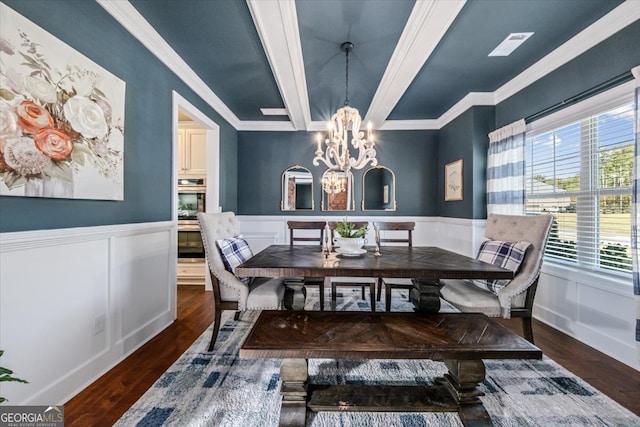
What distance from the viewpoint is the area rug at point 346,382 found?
1.54 meters

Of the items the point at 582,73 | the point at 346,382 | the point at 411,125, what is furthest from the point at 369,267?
the point at 411,125

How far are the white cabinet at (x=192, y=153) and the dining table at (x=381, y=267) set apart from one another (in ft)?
7.72

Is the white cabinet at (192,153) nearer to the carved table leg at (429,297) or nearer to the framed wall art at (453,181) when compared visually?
the carved table leg at (429,297)

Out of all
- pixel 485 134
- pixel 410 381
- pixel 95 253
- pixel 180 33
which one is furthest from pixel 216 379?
pixel 485 134

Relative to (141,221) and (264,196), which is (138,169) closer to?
(141,221)

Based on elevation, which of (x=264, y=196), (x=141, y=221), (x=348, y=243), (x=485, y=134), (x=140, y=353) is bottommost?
(x=140, y=353)

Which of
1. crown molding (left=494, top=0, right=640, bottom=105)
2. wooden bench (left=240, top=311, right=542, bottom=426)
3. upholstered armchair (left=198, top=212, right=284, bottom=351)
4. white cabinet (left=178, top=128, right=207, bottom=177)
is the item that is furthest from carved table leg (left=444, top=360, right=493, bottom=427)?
white cabinet (left=178, top=128, right=207, bottom=177)

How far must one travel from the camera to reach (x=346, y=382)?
6.12 feet

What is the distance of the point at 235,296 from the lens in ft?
7.32

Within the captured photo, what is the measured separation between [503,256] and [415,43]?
1.87 m

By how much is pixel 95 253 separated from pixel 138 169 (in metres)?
0.77

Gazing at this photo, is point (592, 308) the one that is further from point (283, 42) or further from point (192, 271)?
point (192, 271)

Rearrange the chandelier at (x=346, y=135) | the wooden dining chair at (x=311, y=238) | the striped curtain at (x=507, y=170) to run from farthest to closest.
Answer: the striped curtain at (x=507, y=170) → the wooden dining chair at (x=311, y=238) → the chandelier at (x=346, y=135)

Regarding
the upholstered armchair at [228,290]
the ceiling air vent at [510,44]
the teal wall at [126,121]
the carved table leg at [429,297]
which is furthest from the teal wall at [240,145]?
the carved table leg at [429,297]
